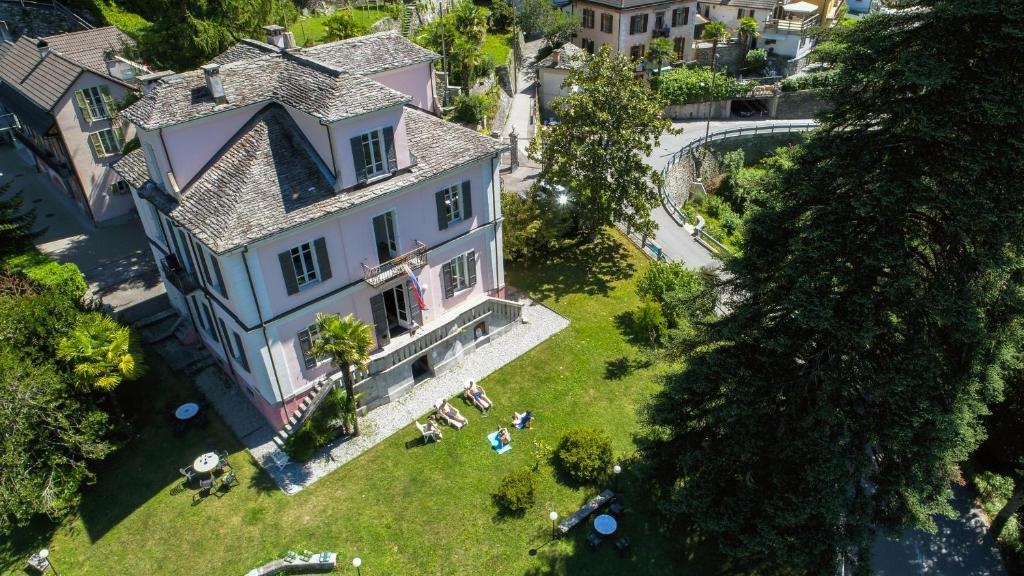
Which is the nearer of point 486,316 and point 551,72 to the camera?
point 486,316

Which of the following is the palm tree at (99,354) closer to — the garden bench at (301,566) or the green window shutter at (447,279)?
the garden bench at (301,566)

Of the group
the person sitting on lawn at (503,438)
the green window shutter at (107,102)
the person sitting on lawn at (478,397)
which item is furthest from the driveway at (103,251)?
the person sitting on lawn at (503,438)

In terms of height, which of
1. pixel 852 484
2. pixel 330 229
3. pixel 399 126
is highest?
pixel 399 126

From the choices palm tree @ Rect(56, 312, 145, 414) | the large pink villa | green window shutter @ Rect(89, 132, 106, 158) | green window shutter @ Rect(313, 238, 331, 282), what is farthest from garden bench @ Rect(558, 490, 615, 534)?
green window shutter @ Rect(89, 132, 106, 158)

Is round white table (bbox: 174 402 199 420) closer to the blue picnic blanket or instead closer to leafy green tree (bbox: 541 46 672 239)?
the blue picnic blanket

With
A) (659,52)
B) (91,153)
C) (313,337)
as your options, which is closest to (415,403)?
(313,337)

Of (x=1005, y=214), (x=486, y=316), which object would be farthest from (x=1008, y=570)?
(x=486, y=316)

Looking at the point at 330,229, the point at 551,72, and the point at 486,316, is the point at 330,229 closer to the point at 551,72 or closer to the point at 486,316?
the point at 486,316
